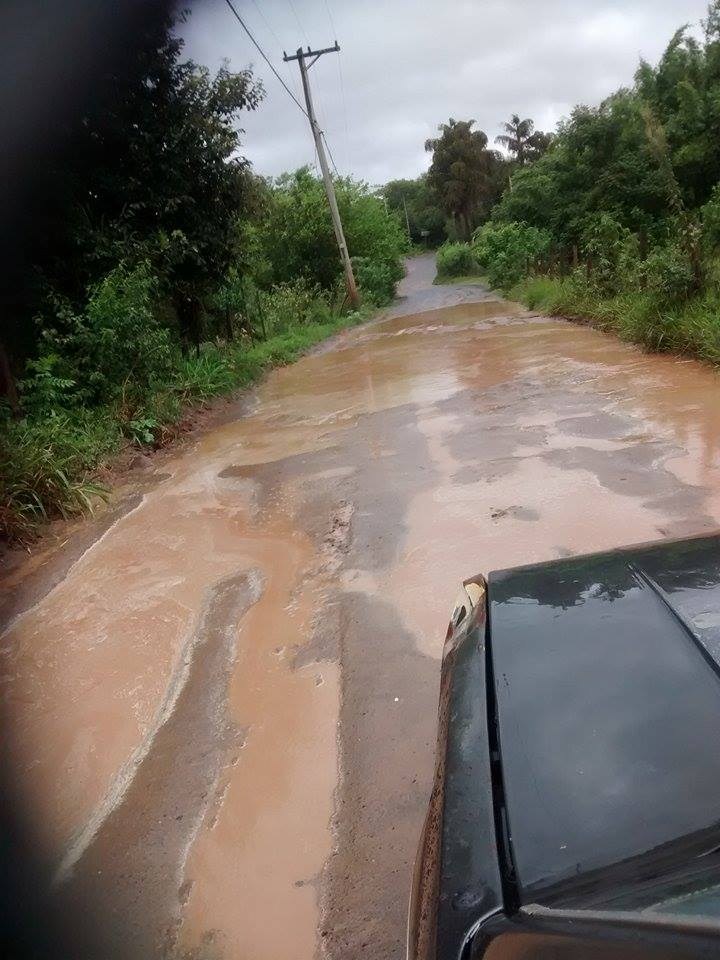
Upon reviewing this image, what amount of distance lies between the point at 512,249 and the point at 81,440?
21447 mm

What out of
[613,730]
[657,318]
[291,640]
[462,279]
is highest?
[613,730]

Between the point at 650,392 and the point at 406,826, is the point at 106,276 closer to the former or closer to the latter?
the point at 650,392

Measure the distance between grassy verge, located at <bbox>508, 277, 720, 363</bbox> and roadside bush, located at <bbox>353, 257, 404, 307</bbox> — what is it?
47.3 feet

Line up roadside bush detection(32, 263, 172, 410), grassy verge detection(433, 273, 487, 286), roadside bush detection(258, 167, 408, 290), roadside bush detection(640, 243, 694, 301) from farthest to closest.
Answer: grassy verge detection(433, 273, 487, 286) → roadside bush detection(258, 167, 408, 290) → roadside bush detection(640, 243, 694, 301) → roadside bush detection(32, 263, 172, 410)

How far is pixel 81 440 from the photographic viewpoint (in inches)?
292

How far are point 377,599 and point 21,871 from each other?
6.87 feet

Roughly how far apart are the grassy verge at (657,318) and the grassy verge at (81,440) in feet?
20.1

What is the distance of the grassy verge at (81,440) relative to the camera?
236 inches

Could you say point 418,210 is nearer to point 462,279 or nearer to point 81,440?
point 462,279

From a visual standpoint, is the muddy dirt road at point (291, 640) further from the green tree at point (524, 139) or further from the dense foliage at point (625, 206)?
the green tree at point (524, 139)

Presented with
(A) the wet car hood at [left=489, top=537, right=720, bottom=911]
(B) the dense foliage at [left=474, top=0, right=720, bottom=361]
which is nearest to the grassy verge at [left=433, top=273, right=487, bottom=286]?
(B) the dense foliage at [left=474, top=0, right=720, bottom=361]

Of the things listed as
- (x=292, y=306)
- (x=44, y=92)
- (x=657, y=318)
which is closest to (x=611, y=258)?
(x=657, y=318)

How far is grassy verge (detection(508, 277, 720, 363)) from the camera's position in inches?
322

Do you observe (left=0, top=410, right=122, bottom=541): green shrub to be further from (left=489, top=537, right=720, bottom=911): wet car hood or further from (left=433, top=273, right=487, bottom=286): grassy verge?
(left=433, top=273, right=487, bottom=286): grassy verge
